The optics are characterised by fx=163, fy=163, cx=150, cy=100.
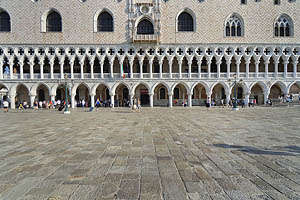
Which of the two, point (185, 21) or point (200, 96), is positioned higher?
point (185, 21)

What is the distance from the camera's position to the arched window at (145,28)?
90.5 ft

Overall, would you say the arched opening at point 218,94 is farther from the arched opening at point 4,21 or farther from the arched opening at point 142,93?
the arched opening at point 4,21

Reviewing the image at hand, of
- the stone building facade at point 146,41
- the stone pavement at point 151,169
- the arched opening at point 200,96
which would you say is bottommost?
the stone pavement at point 151,169

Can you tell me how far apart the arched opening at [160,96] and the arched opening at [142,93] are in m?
1.55

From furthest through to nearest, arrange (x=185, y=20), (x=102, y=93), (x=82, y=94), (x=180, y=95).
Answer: (x=180, y=95) → (x=102, y=93) → (x=82, y=94) → (x=185, y=20)

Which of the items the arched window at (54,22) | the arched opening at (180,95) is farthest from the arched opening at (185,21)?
the arched window at (54,22)

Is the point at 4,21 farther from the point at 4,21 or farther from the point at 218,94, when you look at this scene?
the point at 218,94

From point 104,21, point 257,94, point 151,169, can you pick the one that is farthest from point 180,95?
point 151,169

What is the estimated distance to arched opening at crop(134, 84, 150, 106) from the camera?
30016 millimetres

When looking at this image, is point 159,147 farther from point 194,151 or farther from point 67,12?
point 67,12

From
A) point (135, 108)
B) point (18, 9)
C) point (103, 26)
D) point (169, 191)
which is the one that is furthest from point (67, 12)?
point (169, 191)

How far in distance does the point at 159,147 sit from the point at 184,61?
2614 centimetres

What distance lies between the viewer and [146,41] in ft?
86.2

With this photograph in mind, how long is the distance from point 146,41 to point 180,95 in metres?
11.5
